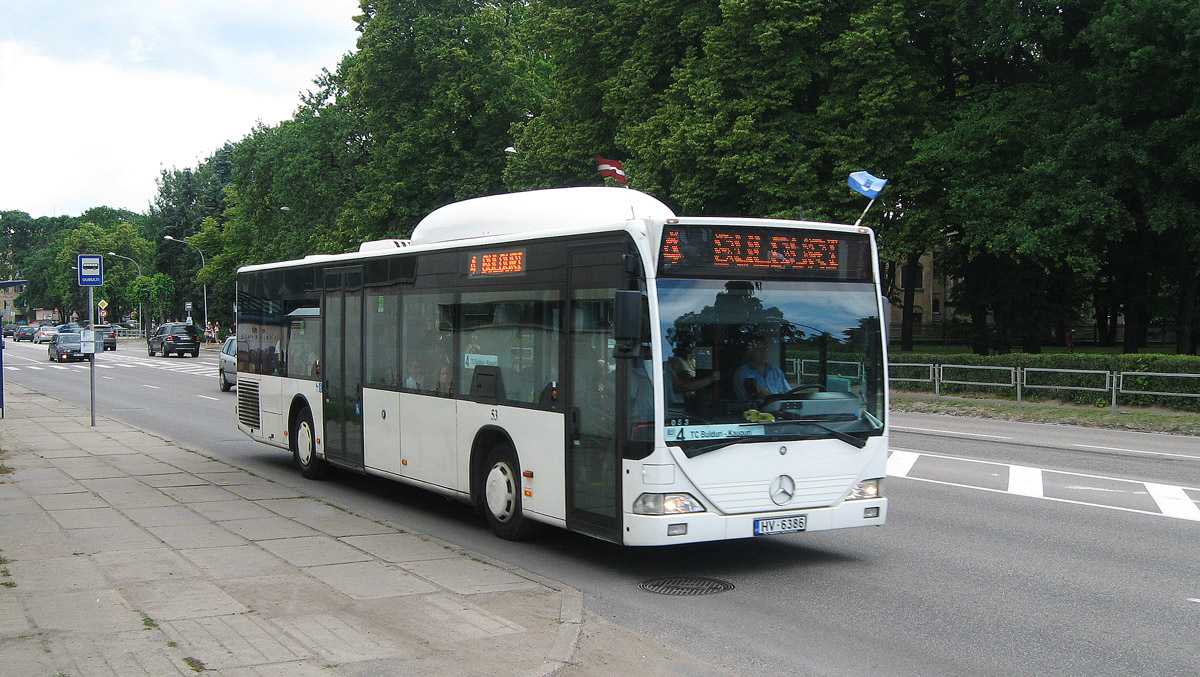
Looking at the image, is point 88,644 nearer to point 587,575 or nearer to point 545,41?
point 587,575

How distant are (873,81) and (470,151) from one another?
1884cm

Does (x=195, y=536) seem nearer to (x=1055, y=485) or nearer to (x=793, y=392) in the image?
(x=793, y=392)

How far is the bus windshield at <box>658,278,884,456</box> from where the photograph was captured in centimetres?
791

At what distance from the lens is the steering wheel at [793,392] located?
27.0 feet

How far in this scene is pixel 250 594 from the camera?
733cm

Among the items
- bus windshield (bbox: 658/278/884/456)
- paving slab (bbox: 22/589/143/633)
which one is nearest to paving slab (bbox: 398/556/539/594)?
bus windshield (bbox: 658/278/884/456)

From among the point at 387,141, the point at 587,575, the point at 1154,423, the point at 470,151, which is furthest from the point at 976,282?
the point at 587,575

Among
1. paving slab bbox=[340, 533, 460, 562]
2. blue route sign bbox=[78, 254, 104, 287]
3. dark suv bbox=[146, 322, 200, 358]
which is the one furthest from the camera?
A: dark suv bbox=[146, 322, 200, 358]

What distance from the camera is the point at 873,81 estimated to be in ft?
91.0

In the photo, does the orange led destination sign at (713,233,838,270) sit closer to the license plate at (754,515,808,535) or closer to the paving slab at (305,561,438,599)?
the license plate at (754,515,808,535)

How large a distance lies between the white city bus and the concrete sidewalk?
0.91 m

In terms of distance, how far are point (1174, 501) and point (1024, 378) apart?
13180 millimetres

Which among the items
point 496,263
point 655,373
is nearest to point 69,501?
point 496,263

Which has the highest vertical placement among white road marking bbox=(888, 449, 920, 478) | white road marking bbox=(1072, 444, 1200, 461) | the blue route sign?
the blue route sign
